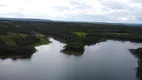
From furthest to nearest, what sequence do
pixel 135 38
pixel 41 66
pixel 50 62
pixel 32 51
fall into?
pixel 135 38, pixel 32 51, pixel 50 62, pixel 41 66

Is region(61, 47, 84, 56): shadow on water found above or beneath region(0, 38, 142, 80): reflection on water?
beneath

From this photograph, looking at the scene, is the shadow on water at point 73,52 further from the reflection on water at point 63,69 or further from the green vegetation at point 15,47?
the reflection on water at point 63,69

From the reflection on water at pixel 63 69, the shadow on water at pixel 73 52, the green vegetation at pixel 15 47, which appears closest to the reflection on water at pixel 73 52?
the shadow on water at pixel 73 52

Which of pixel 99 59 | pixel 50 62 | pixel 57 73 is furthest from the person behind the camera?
pixel 99 59

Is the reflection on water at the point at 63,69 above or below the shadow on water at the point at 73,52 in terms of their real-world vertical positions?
above

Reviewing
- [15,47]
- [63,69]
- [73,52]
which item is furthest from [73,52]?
[63,69]

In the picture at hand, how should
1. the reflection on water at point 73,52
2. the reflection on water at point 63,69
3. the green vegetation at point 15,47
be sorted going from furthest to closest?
the reflection on water at point 73,52 < the green vegetation at point 15,47 < the reflection on water at point 63,69

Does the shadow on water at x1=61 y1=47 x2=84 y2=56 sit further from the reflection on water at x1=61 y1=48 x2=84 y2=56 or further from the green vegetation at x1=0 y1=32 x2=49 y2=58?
the green vegetation at x1=0 y1=32 x2=49 y2=58

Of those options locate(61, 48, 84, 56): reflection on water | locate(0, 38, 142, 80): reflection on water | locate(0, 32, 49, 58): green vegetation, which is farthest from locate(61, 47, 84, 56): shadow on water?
locate(0, 38, 142, 80): reflection on water

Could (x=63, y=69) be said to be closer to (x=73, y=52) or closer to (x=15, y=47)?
(x=15, y=47)

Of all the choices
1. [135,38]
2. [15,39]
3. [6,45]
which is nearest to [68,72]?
[6,45]

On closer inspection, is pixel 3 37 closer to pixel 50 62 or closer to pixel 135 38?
pixel 50 62
